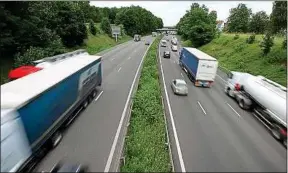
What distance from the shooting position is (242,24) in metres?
92.1

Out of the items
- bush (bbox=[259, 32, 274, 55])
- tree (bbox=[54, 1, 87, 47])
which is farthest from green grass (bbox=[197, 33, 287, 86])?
tree (bbox=[54, 1, 87, 47])

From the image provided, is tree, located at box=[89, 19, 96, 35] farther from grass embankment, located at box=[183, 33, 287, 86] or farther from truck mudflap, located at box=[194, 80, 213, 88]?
truck mudflap, located at box=[194, 80, 213, 88]

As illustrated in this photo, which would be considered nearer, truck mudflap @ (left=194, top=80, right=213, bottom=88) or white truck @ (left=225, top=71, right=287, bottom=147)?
white truck @ (left=225, top=71, right=287, bottom=147)

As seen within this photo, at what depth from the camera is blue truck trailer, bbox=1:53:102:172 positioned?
34.8ft

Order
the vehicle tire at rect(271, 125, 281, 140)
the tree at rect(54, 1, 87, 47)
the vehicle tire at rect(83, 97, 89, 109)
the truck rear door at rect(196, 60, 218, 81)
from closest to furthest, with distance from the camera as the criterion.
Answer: the vehicle tire at rect(271, 125, 281, 140), the vehicle tire at rect(83, 97, 89, 109), the truck rear door at rect(196, 60, 218, 81), the tree at rect(54, 1, 87, 47)

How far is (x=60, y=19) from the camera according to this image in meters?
49.4

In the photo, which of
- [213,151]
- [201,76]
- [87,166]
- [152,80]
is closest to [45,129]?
[87,166]

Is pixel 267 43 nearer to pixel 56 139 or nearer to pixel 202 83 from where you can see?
pixel 202 83

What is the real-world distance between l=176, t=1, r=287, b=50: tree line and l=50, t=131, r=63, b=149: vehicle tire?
30.2 meters

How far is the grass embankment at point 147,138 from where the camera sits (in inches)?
520

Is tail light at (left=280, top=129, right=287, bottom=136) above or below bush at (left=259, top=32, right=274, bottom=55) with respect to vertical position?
below

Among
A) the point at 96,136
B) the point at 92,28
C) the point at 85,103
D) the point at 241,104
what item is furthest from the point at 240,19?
the point at 96,136

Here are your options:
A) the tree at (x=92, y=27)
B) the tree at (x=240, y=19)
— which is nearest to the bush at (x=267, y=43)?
the tree at (x=92, y=27)

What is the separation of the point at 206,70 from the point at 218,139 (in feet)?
47.0
